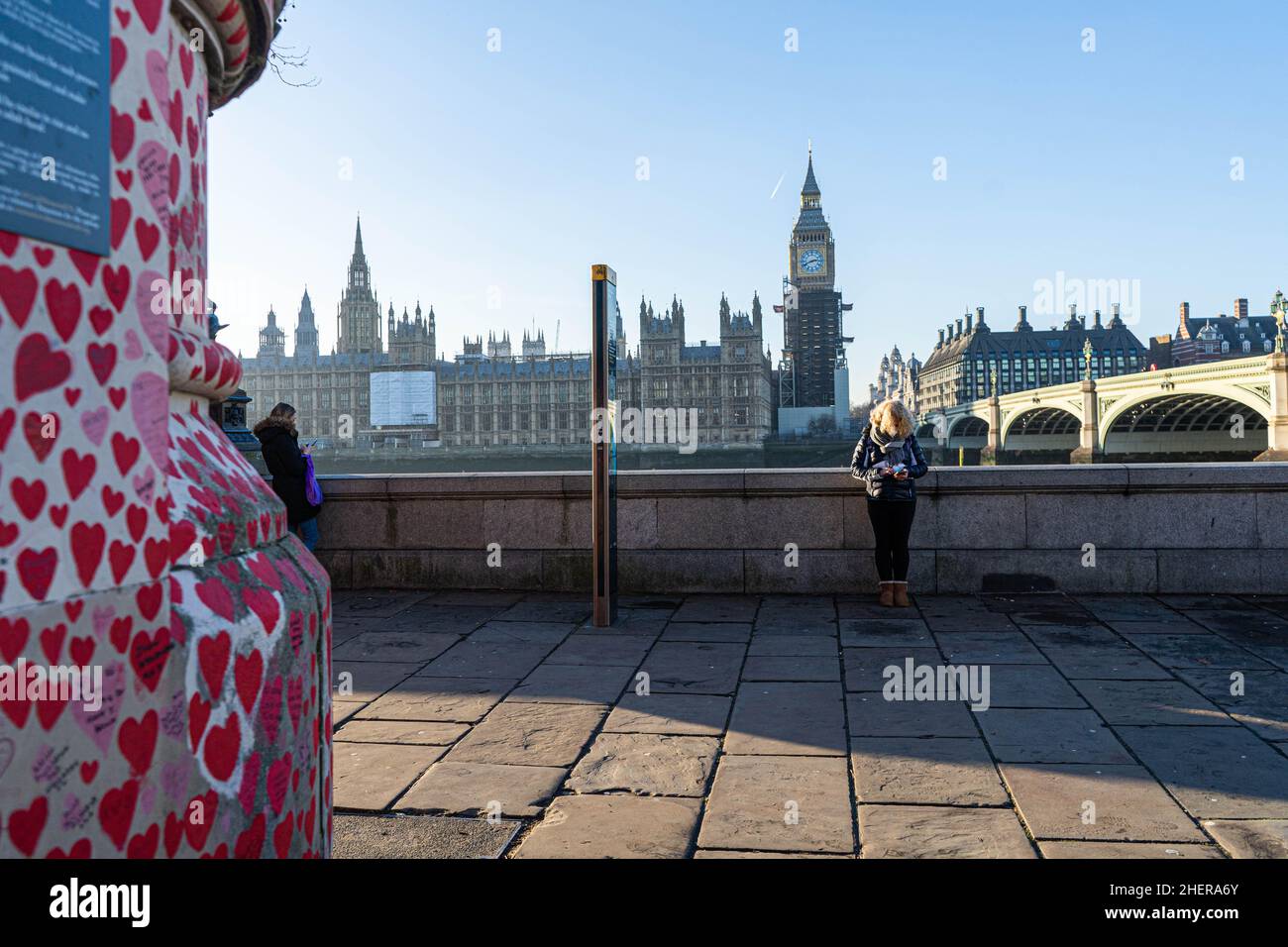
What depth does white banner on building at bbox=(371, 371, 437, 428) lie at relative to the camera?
9994cm

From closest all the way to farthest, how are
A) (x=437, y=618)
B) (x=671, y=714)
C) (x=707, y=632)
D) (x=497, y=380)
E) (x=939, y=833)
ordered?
(x=939, y=833), (x=671, y=714), (x=707, y=632), (x=437, y=618), (x=497, y=380)

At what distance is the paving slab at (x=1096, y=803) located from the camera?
269 cm

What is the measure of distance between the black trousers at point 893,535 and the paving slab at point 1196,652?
5.01 feet

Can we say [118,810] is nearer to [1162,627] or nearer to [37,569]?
[37,569]

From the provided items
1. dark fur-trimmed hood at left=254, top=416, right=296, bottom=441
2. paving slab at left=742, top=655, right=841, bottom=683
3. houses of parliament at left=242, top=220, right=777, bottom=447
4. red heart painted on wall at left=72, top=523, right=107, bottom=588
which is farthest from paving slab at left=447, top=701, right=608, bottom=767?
houses of parliament at left=242, top=220, right=777, bottom=447

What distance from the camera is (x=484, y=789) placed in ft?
10.1

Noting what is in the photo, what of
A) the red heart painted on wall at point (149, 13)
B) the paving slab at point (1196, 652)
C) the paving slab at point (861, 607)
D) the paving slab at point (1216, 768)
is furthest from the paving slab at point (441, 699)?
the paving slab at point (1196, 652)

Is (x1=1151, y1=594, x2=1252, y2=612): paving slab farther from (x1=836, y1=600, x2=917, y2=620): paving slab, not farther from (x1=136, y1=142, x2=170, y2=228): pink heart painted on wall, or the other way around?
(x1=136, y1=142, x2=170, y2=228): pink heart painted on wall

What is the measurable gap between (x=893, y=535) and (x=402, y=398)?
3845 inches

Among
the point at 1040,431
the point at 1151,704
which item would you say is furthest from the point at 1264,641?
the point at 1040,431

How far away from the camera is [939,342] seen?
148 m

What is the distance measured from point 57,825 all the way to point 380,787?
2252 millimetres

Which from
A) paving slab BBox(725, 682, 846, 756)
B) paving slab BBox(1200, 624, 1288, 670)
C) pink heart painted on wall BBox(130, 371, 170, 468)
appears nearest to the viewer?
pink heart painted on wall BBox(130, 371, 170, 468)

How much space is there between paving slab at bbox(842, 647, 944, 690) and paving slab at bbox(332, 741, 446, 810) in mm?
1992
